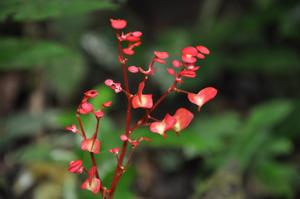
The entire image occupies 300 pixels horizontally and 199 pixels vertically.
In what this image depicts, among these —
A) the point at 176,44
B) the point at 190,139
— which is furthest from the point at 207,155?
the point at 176,44

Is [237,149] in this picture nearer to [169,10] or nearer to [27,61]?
[27,61]

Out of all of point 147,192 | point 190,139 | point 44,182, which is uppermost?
point 190,139

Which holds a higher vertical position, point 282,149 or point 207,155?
point 282,149

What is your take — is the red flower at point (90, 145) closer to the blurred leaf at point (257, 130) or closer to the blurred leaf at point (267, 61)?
the blurred leaf at point (257, 130)

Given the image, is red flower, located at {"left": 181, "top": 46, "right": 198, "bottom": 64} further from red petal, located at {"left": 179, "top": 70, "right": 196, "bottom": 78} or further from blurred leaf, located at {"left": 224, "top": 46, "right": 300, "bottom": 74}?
blurred leaf, located at {"left": 224, "top": 46, "right": 300, "bottom": 74}

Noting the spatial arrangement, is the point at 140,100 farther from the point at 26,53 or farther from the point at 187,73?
the point at 26,53

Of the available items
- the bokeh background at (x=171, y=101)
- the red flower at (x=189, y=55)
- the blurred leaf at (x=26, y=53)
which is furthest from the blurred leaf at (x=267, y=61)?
the red flower at (x=189, y=55)

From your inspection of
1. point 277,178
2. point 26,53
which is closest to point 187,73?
point 26,53
